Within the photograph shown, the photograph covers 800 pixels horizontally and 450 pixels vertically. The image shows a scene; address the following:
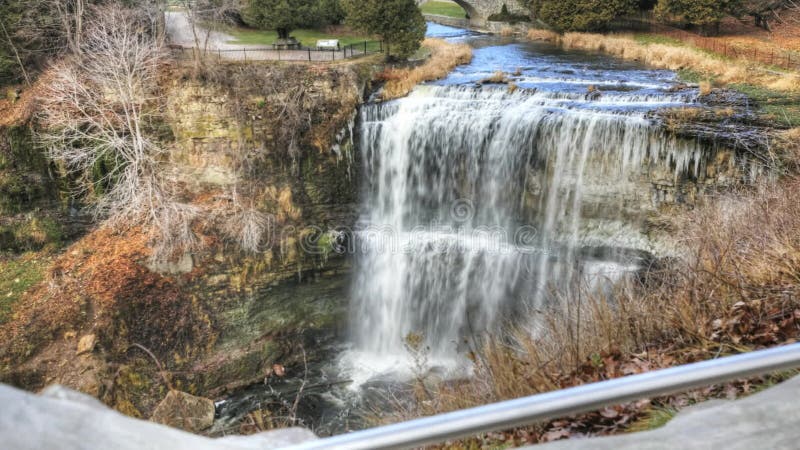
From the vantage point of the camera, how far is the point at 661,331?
546 centimetres

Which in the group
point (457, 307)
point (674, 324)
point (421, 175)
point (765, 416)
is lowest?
point (457, 307)

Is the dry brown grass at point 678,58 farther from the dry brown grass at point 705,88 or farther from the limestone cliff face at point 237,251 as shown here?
the limestone cliff face at point 237,251

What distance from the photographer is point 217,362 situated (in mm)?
16141

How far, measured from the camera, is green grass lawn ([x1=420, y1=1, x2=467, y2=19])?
42.8 meters

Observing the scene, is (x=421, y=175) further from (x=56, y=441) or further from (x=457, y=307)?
(x=56, y=441)

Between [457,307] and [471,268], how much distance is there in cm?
122

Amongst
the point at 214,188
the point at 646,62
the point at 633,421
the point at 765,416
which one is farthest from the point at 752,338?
the point at 646,62

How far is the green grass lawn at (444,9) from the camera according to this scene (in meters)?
42.8

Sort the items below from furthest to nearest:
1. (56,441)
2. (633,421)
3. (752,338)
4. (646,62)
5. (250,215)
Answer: (646,62) → (250,215) → (752,338) → (633,421) → (56,441)

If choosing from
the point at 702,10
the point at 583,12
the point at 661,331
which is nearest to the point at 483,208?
the point at 661,331

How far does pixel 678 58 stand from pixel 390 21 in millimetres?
11438

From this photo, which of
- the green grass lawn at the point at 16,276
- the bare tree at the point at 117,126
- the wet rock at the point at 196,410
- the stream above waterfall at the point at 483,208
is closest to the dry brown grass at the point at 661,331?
the stream above waterfall at the point at 483,208

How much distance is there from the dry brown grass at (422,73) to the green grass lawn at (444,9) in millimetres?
20052

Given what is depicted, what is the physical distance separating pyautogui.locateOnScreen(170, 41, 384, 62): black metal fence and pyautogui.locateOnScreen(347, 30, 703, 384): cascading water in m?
4.07
